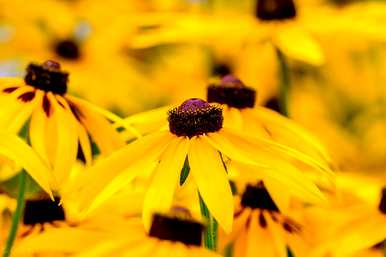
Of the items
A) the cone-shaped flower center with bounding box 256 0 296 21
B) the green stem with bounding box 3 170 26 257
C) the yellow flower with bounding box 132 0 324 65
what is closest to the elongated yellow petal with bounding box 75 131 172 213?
the green stem with bounding box 3 170 26 257

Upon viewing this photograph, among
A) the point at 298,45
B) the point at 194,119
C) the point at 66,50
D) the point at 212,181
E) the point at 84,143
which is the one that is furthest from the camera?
the point at 66,50

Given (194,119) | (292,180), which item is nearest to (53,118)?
(194,119)

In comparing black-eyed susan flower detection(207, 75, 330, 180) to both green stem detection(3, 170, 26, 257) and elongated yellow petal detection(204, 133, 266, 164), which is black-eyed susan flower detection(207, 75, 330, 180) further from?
green stem detection(3, 170, 26, 257)

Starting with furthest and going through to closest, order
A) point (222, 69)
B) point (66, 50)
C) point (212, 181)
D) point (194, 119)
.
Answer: point (66, 50), point (222, 69), point (194, 119), point (212, 181)

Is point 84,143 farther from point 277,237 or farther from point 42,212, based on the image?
point 277,237

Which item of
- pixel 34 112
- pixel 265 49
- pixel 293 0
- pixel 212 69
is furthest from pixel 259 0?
pixel 34 112

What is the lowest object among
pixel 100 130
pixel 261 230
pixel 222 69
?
pixel 222 69
